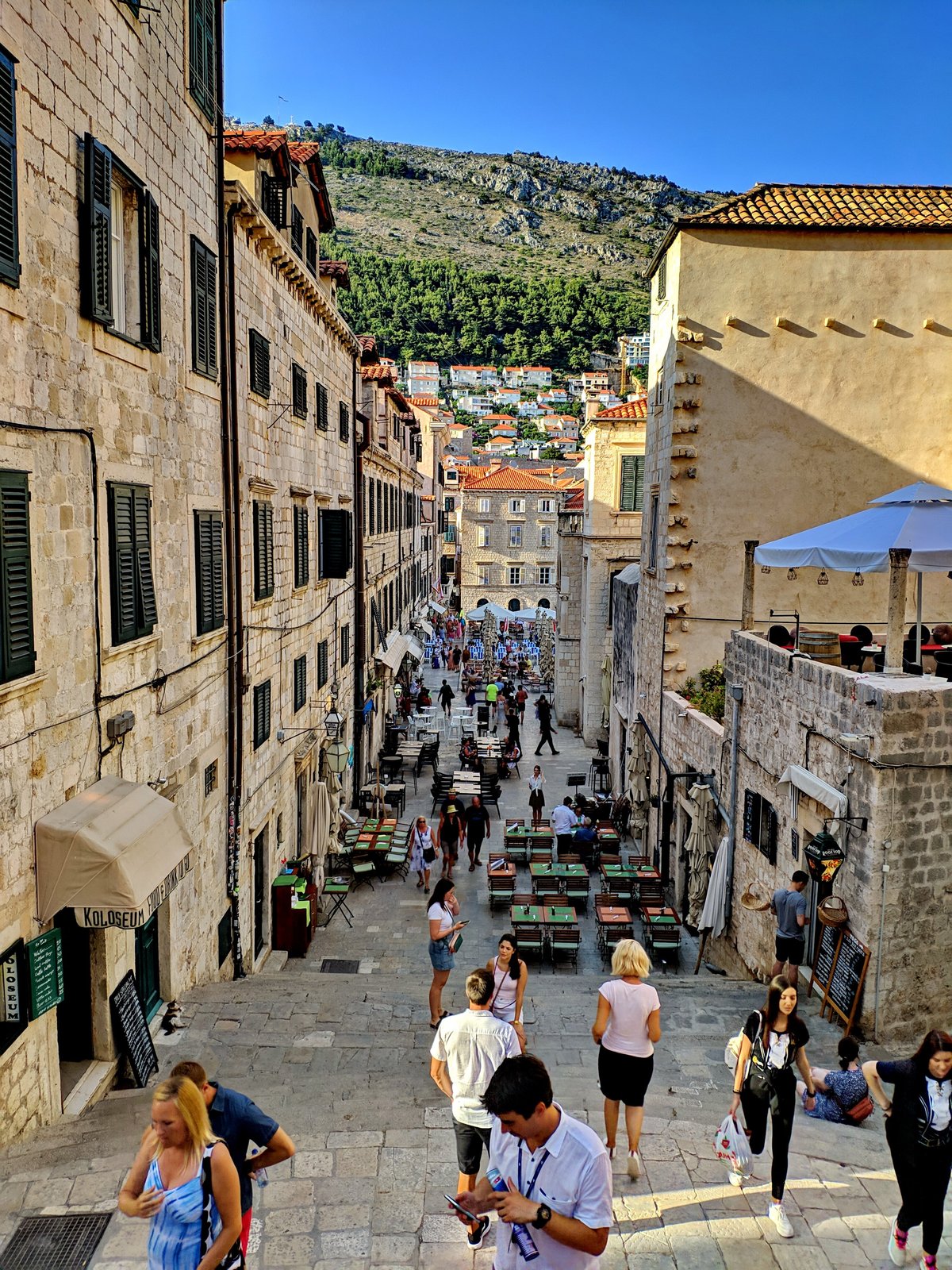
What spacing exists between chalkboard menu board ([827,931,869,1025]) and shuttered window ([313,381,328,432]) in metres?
13.2

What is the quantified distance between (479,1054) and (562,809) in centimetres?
1423

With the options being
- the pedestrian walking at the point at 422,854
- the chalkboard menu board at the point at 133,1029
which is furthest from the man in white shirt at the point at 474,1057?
the pedestrian walking at the point at 422,854

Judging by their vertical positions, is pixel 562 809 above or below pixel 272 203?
below

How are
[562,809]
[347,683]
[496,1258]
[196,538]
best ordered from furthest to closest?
[347,683] → [562,809] → [196,538] → [496,1258]

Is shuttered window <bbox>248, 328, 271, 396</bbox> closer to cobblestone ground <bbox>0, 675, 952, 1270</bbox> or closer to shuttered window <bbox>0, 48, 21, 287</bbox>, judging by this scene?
shuttered window <bbox>0, 48, 21, 287</bbox>

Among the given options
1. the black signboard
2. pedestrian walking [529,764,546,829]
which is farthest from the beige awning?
pedestrian walking [529,764,546,829]

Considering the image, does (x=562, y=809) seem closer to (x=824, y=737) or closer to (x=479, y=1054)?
(x=824, y=737)

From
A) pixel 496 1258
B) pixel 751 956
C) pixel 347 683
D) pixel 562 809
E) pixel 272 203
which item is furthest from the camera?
pixel 347 683

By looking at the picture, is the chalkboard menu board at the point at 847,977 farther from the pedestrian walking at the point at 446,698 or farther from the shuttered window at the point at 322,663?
the pedestrian walking at the point at 446,698

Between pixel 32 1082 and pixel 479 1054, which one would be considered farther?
pixel 32 1082

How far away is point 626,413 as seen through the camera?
28.8m

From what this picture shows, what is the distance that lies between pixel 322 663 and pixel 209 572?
26.8ft

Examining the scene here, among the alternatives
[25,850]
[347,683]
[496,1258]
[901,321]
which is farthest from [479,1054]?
[347,683]

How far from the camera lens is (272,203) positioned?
1420 centimetres
